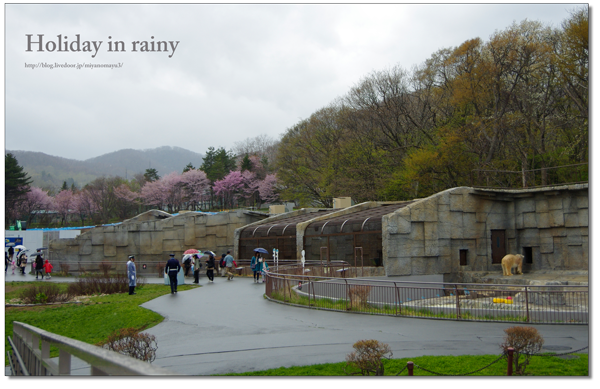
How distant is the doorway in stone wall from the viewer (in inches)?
1118

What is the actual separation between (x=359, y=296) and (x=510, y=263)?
14881mm

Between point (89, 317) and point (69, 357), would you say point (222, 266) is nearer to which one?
point (89, 317)

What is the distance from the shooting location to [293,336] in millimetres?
11086

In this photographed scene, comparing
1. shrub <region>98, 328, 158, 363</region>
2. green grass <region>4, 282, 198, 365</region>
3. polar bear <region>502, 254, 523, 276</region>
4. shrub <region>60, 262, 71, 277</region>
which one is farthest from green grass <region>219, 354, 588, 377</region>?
shrub <region>60, 262, 71, 277</region>

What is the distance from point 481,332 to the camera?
11.2 m

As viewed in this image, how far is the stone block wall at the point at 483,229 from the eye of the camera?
83.7 feet

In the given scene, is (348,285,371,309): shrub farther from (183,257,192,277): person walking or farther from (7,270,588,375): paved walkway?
(183,257,192,277): person walking

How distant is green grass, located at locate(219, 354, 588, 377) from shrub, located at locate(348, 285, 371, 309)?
5.46 m

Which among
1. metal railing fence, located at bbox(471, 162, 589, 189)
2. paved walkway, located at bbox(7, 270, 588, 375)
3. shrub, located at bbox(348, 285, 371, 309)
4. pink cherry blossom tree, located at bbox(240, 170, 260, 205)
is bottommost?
paved walkway, located at bbox(7, 270, 588, 375)

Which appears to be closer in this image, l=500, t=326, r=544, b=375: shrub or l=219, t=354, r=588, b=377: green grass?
l=219, t=354, r=588, b=377: green grass

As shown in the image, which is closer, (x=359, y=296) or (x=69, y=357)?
(x=69, y=357)

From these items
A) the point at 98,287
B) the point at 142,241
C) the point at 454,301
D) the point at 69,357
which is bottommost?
the point at 98,287

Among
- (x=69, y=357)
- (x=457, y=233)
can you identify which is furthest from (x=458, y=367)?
(x=457, y=233)

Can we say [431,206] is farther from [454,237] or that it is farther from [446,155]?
[446,155]
